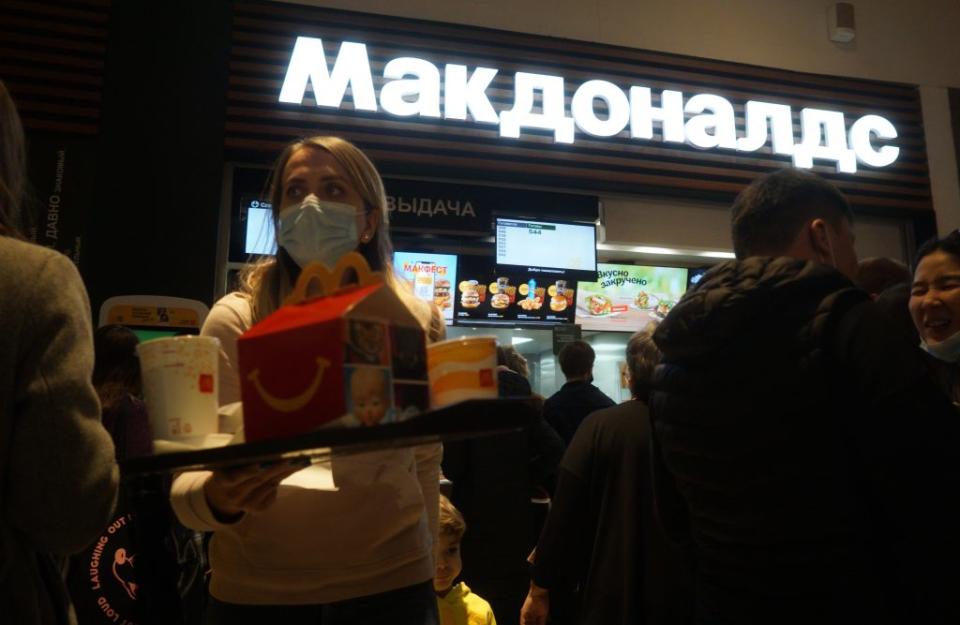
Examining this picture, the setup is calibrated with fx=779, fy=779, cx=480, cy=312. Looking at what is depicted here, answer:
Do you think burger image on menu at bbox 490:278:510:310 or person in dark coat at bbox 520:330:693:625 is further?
burger image on menu at bbox 490:278:510:310

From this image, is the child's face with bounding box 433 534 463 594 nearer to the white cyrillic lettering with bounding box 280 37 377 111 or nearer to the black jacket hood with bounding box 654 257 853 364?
the black jacket hood with bounding box 654 257 853 364

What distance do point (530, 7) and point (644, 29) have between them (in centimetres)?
98

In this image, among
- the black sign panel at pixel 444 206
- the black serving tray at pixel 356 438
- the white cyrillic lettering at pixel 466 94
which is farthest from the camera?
the white cyrillic lettering at pixel 466 94

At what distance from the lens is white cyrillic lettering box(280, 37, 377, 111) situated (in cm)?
532

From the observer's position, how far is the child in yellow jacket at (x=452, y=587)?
307 cm

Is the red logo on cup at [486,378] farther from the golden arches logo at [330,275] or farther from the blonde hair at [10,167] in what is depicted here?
the blonde hair at [10,167]

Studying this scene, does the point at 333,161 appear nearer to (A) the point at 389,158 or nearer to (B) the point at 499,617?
(B) the point at 499,617

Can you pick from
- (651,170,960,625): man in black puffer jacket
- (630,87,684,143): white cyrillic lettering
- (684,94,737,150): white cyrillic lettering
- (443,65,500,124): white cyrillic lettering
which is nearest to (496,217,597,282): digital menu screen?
(443,65,500,124): white cyrillic lettering

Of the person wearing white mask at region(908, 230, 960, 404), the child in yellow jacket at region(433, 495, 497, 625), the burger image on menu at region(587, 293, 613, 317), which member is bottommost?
the child in yellow jacket at region(433, 495, 497, 625)

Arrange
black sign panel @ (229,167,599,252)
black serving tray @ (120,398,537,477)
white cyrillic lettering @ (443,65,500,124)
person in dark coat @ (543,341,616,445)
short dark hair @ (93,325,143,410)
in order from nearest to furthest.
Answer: black serving tray @ (120,398,537,477), short dark hair @ (93,325,143,410), person in dark coat @ (543,341,616,445), black sign panel @ (229,167,599,252), white cyrillic lettering @ (443,65,500,124)

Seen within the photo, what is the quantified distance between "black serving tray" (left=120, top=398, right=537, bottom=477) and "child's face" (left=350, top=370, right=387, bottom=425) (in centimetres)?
3

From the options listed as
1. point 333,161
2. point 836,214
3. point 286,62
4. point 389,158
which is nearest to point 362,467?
point 333,161

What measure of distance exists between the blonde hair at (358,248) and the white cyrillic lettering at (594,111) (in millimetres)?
4415

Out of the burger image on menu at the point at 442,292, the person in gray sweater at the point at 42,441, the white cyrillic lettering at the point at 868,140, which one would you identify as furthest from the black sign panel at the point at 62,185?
the white cyrillic lettering at the point at 868,140
